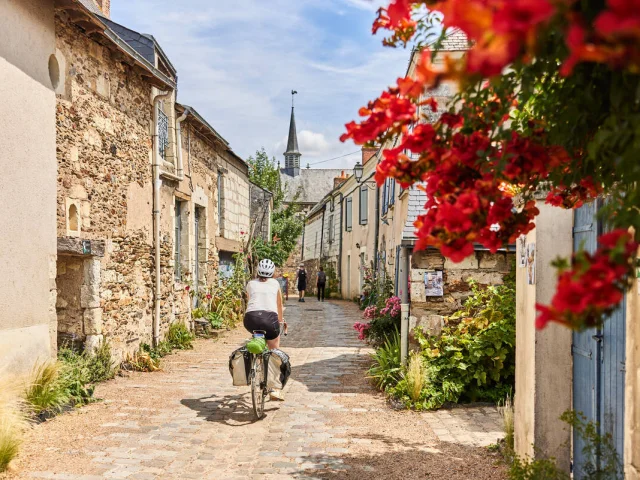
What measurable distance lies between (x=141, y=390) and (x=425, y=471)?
13.5 feet

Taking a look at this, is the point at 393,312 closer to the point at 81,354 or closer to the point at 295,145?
the point at 81,354

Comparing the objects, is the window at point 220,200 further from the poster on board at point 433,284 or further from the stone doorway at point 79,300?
the poster on board at point 433,284

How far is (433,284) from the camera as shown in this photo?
756cm

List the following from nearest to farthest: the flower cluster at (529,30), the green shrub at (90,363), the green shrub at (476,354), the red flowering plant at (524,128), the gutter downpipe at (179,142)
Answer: the flower cluster at (529,30), the red flowering plant at (524,128), the green shrub at (476,354), the green shrub at (90,363), the gutter downpipe at (179,142)

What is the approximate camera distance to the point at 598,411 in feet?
13.3

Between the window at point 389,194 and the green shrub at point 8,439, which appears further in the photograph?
the window at point 389,194

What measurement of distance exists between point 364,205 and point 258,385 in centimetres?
1547

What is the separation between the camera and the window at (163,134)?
11.5m

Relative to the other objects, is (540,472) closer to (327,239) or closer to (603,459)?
(603,459)

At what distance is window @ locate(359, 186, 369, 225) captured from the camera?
21.4 meters

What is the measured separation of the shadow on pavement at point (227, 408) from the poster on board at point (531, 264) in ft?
10.4

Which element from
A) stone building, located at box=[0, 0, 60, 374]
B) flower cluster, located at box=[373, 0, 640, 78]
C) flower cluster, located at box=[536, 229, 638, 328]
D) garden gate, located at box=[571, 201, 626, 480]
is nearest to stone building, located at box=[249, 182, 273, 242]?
stone building, located at box=[0, 0, 60, 374]

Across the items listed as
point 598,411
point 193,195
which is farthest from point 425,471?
point 193,195

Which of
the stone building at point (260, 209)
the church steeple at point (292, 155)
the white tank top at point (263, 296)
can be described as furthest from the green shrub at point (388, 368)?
the church steeple at point (292, 155)
